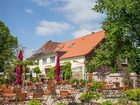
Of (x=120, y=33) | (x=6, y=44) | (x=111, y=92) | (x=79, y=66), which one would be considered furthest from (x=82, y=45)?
(x=111, y=92)

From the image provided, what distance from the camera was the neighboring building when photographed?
54.4m

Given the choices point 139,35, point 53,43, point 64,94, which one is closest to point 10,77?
point 139,35

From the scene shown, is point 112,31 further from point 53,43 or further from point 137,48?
point 53,43

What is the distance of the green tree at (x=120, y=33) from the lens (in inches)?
1619

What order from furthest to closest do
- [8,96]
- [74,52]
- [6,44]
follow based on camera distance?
[6,44], [74,52], [8,96]

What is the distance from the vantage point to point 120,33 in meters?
41.4

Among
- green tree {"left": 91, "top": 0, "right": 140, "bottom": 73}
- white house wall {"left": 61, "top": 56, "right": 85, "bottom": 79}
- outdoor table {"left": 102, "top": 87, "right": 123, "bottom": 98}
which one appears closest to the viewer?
outdoor table {"left": 102, "top": 87, "right": 123, "bottom": 98}

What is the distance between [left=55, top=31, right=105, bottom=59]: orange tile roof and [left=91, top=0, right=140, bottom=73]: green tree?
1070cm

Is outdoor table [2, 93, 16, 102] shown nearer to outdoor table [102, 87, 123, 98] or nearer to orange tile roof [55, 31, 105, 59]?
outdoor table [102, 87, 123, 98]

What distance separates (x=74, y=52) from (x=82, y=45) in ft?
6.08

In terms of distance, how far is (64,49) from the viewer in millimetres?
65250

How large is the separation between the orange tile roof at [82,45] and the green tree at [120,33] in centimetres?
1070

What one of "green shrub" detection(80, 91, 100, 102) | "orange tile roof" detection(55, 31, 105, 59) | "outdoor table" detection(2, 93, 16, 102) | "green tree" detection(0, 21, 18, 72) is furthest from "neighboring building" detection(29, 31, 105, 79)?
"green shrub" detection(80, 91, 100, 102)

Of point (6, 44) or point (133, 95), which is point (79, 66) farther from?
point (133, 95)
